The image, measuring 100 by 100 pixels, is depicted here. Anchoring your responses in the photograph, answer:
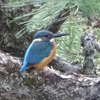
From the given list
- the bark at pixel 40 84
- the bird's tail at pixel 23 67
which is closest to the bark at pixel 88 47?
the bark at pixel 40 84

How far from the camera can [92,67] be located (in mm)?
1452

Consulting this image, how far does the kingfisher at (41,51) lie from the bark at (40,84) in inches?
1.7

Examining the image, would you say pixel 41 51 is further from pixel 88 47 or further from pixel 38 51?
pixel 88 47

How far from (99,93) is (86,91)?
1.9 inches

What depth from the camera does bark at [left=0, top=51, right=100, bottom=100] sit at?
1398 mm

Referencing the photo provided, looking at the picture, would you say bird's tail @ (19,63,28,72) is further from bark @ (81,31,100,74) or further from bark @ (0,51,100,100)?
bark @ (81,31,100,74)

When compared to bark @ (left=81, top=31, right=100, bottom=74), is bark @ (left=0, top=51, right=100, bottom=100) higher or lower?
lower

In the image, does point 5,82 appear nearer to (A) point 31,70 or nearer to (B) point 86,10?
(A) point 31,70

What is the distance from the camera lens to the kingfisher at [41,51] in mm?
1398

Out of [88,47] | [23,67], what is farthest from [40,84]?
[88,47]

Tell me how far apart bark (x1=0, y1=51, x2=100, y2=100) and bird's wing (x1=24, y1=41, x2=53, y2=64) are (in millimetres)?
65

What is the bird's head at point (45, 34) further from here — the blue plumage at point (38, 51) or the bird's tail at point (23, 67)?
the bird's tail at point (23, 67)

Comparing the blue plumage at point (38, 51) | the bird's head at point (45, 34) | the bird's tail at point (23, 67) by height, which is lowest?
the bird's tail at point (23, 67)

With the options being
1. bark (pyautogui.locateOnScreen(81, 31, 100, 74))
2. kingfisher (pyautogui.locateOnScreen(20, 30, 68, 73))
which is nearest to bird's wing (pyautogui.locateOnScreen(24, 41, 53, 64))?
kingfisher (pyautogui.locateOnScreen(20, 30, 68, 73))
